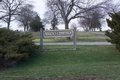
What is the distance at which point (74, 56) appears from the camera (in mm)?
9992

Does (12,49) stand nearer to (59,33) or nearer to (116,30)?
(59,33)

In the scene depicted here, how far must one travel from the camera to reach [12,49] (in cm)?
813

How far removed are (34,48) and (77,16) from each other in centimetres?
1325

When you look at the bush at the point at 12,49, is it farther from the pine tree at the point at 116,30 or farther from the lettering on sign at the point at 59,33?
the pine tree at the point at 116,30

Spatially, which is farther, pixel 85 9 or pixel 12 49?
pixel 85 9

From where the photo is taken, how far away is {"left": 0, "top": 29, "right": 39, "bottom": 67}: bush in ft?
25.0

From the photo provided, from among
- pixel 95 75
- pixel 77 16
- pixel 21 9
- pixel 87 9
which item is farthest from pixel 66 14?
A: pixel 95 75

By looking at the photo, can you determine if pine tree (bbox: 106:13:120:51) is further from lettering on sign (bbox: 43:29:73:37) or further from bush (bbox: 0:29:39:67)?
bush (bbox: 0:29:39:67)

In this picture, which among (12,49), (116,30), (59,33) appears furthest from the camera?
(59,33)

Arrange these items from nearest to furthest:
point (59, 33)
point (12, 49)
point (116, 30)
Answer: point (12, 49), point (116, 30), point (59, 33)

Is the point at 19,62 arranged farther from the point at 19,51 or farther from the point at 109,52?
the point at 109,52

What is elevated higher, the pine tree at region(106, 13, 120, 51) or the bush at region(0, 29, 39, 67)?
the pine tree at region(106, 13, 120, 51)

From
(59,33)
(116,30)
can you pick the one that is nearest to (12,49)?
(59,33)

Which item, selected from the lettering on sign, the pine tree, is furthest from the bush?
the pine tree
